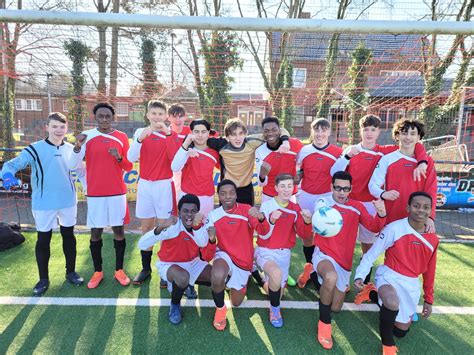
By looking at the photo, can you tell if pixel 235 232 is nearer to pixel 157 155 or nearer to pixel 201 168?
pixel 201 168

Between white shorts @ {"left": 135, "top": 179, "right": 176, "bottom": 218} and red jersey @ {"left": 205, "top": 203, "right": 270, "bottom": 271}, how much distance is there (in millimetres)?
716

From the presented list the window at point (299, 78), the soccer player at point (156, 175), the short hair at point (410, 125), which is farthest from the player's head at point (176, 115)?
the window at point (299, 78)

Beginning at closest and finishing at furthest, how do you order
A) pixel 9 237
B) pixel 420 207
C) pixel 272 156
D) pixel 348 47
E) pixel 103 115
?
pixel 420 207 → pixel 103 115 → pixel 272 156 → pixel 9 237 → pixel 348 47

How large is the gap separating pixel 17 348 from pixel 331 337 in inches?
101

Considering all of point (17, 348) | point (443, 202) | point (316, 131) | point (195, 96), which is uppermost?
point (195, 96)

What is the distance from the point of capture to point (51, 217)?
3.22 m

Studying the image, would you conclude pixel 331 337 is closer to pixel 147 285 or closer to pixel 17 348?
pixel 147 285

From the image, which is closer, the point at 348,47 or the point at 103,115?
the point at 103,115

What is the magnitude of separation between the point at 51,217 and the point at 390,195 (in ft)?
11.0

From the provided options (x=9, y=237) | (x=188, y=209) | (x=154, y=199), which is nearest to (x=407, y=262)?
(x=188, y=209)

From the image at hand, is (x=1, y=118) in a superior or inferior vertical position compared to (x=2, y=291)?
superior

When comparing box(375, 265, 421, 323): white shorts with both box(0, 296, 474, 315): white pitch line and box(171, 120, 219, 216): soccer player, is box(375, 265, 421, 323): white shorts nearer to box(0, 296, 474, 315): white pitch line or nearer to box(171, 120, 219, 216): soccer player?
box(0, 296, 474, 315): white pitch line

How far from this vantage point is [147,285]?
3436 mm

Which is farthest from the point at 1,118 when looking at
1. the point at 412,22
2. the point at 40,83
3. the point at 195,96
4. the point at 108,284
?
the point at 412,22
